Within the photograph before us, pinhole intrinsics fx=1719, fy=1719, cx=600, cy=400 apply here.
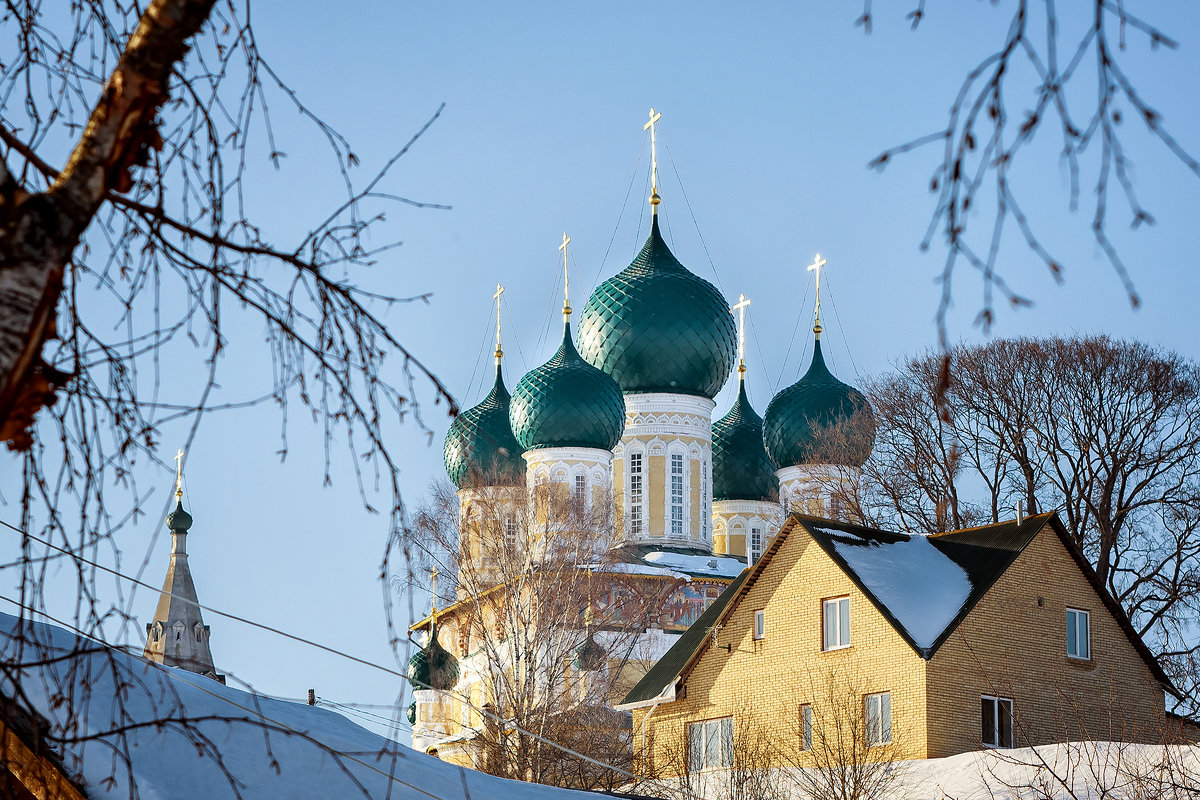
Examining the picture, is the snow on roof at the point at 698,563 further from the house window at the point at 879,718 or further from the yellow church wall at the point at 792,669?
the house window at the point at 879,718

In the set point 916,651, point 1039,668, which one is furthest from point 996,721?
point 916,651

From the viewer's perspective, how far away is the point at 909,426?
35250 millimetres

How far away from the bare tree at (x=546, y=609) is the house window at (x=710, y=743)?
1185 mm

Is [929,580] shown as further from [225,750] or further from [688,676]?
[225,750]

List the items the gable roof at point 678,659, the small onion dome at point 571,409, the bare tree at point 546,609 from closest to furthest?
the gable roof at point 678,659 → the bare tree at point 546,609 → the small onion dome at point 571,409

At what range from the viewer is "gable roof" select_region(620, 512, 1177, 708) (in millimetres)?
24875

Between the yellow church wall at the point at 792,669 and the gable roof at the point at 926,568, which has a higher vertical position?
the gable roof at the point at 926,568

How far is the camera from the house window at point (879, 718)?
2445cm

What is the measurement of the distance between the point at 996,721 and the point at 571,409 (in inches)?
826

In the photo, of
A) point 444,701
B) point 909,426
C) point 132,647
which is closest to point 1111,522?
point 909,426

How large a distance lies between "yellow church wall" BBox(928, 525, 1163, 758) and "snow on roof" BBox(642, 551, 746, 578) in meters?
16.8

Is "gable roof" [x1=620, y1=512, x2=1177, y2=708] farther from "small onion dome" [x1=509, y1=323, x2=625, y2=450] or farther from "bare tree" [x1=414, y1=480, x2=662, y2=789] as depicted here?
"small onion dome" [x1=509, y1=323, x2=625, y2=450]

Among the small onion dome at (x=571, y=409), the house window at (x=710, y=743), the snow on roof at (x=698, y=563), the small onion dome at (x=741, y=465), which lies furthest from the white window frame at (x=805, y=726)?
the small onion dome at (x=741, y=465)

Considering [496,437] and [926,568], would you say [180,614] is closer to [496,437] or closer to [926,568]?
[496,437]
